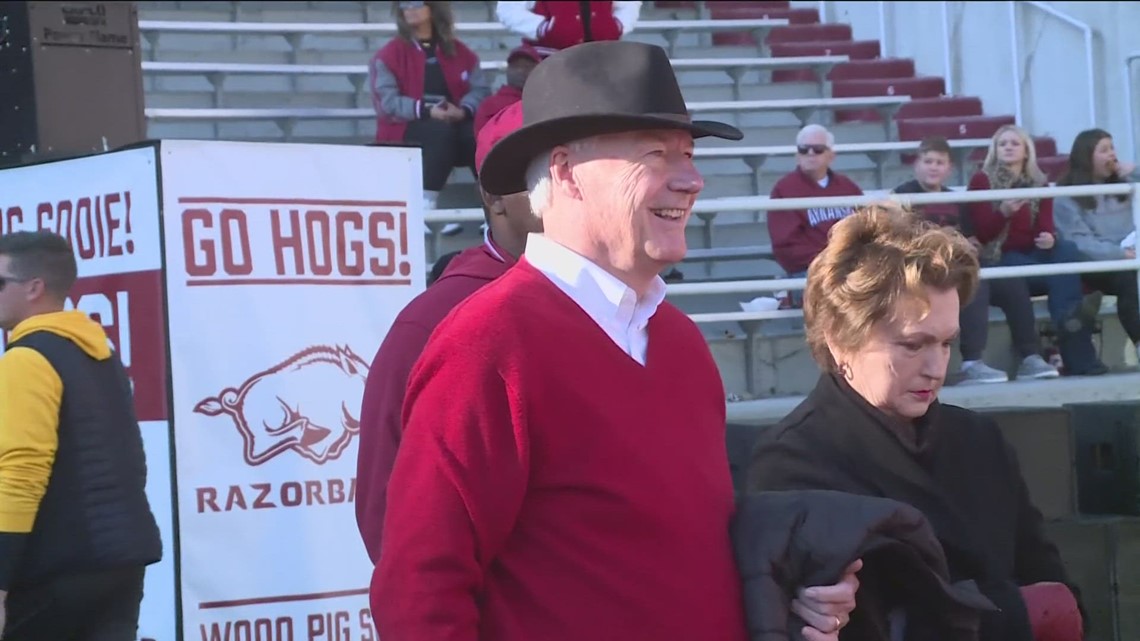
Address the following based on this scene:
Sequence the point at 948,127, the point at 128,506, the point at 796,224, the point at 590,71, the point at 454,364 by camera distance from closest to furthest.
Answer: the point at 454,364 → the point at 590,71 → the point at 128,506 → the point at 796,224 → the point at 948,127

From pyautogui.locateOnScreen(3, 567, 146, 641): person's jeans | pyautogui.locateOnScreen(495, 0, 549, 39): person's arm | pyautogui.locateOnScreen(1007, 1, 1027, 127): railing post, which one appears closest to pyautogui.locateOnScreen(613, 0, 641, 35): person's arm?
pyautogui.locateOnScreen(495, 0, 549, 39): person's arm

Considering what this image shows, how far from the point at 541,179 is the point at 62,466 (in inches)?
80.9

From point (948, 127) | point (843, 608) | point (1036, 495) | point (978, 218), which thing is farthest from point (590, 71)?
point (948, 127)

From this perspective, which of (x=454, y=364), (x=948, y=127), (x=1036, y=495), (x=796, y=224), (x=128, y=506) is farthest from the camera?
(x=948, y=127)

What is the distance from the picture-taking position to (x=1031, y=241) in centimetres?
805

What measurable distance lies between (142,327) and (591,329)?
2285mm

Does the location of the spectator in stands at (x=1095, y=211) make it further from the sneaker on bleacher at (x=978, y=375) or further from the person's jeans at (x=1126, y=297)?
the sneaker on bleacher at (x=978, y=375)

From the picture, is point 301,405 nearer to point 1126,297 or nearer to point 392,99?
point 392,99

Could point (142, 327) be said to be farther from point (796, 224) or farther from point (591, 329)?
point (796, 224)

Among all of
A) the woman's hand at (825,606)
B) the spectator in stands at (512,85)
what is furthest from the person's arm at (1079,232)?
the woman's hand at (825,606)

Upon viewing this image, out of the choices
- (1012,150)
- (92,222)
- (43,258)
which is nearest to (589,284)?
(43,258)

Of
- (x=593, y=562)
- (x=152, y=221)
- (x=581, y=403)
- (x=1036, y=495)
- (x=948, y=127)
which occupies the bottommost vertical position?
(x=1036, y=495)

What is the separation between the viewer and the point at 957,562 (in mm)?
2971

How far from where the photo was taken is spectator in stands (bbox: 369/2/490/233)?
8438mm
